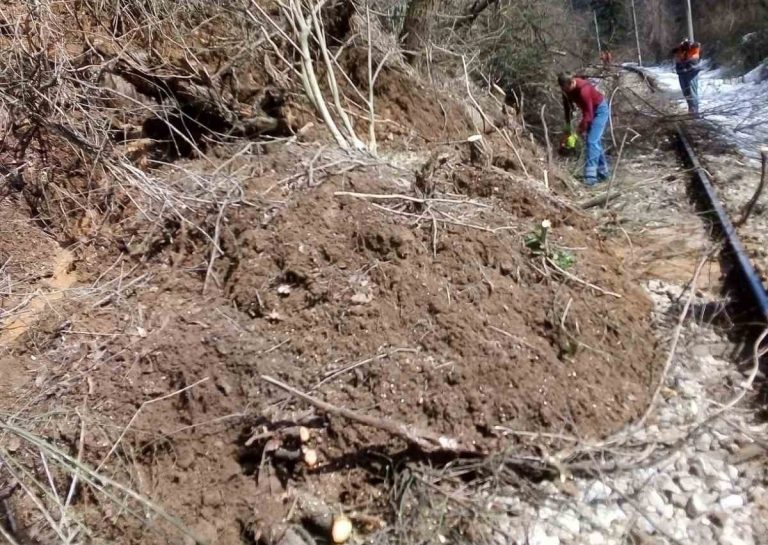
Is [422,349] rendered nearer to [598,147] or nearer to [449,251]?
[449,251]

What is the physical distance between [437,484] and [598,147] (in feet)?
18.9

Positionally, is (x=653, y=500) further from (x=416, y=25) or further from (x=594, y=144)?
(x=416, y=25)

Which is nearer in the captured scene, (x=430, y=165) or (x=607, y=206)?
(x=430, y=165)

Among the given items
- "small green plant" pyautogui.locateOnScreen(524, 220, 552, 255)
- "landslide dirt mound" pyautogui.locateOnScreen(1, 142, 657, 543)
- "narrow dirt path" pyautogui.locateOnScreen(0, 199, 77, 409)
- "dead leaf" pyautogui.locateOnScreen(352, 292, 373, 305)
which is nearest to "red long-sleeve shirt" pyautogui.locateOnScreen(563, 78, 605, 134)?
"landslide dirt mound" pyautogui.locateOnScreen(1, 142, 657, 543)

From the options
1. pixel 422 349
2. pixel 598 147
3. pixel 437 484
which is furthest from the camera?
pixel 598 147

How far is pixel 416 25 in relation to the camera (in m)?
9.23

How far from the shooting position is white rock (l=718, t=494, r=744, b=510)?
10.1ft

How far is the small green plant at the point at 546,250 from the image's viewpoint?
4484 millimetres

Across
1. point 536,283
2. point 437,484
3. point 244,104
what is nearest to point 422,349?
point 437,484

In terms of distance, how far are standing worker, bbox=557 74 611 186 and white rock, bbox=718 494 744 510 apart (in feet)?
16.9

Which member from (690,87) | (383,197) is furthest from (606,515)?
(690,87)

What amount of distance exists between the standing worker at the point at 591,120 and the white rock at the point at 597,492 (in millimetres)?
5165

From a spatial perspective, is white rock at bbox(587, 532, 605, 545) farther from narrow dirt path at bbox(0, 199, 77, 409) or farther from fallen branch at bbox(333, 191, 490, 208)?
narrow dirt path at bbox(0, 199, 77, 409)

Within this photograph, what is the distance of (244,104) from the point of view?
6.94 m
